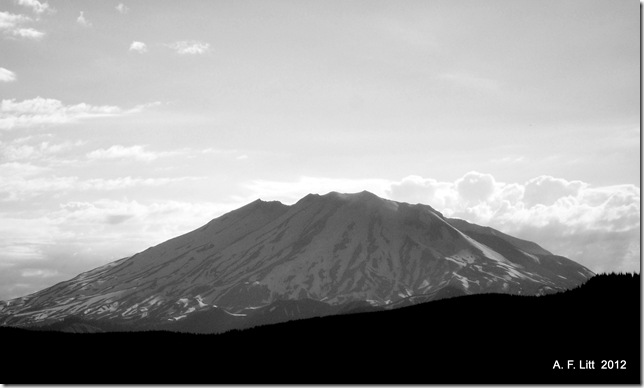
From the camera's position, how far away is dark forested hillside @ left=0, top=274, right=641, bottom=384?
6047 centimetres

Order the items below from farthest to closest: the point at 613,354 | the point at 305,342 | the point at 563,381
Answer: the point at 305,342
the point at 613,354
the point at 563,381

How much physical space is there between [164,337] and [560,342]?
4135cm

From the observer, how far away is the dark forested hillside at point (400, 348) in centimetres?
6047

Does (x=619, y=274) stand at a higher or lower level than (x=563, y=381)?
higher

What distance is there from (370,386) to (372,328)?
72.5ft

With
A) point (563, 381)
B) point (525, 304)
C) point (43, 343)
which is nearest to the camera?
point (563, 381)

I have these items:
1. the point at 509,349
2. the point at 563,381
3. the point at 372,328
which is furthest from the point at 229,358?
the point at 563,381

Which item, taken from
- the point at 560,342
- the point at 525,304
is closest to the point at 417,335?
the point at 525,304

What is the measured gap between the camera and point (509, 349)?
216 feet

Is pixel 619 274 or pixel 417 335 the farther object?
pixel 417 335

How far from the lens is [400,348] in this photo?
244 ft

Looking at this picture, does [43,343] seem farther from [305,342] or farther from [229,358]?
[305,342]

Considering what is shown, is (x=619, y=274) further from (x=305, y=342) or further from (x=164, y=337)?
(x=164, y=337)

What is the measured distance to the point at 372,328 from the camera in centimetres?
8119
